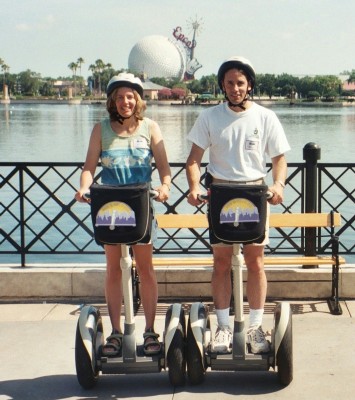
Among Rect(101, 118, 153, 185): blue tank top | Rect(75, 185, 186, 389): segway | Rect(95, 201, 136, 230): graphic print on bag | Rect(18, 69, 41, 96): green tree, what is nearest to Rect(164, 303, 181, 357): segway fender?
Rect(75, 185, 186, 389): segway

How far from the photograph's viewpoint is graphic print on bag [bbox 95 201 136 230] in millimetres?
4301

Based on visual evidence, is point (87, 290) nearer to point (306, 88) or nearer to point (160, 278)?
point (160, 278)

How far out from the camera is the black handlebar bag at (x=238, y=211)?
428cm

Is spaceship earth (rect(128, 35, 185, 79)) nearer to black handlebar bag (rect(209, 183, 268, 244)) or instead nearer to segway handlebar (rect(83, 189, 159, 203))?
segway handlebar (rect(83, 189, 159, 203))

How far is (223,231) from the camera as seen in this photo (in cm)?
433

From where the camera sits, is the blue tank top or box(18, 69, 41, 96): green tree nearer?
the blue tank top

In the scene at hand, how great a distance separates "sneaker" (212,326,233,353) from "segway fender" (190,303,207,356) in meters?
0.08

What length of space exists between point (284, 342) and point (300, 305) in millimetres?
2094

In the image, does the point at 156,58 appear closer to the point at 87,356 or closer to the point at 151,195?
the point at 151,195

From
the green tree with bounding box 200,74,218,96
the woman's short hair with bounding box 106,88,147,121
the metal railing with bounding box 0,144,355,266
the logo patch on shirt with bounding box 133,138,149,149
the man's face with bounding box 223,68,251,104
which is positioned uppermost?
the green tree with bounding box 200,74,218,96

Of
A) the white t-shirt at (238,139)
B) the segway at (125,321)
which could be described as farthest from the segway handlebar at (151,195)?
the white t-shirt at (238,139)

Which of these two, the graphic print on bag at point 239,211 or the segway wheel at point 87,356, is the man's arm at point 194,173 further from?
the segway wheel at point 87,356

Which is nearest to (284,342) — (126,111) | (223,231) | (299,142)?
(223,231)

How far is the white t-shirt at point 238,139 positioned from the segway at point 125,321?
1.55 ft
